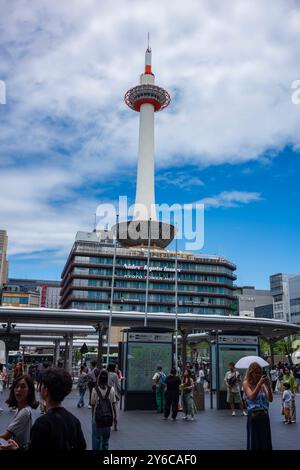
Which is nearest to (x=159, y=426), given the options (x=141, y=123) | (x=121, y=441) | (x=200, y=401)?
(x=121, y=441)

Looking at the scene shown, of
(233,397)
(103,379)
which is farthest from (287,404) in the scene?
(103,379)

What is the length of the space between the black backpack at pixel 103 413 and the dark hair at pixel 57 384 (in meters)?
4.29

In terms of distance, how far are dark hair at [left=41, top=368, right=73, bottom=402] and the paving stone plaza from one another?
263 inches

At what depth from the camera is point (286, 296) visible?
400 feet

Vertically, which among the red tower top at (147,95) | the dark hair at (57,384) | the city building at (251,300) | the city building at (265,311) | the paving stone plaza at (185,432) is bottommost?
the paving stone plaza at (185,432)

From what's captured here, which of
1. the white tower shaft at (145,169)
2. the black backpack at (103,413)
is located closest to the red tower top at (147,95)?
the white tower shaft at (145,169)

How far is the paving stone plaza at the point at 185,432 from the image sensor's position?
10.7m

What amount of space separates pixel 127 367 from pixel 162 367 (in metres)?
1.55

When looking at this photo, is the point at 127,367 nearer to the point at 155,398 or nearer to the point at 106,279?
the point at 155,398

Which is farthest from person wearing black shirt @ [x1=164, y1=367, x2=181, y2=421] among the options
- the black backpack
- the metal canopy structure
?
the metal canopy structure

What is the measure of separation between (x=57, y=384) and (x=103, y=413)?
4385mm

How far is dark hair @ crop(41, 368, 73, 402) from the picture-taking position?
430 cm

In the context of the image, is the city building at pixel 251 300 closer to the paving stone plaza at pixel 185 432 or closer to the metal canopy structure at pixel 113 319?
the metal canopy structure at pixel 113 319

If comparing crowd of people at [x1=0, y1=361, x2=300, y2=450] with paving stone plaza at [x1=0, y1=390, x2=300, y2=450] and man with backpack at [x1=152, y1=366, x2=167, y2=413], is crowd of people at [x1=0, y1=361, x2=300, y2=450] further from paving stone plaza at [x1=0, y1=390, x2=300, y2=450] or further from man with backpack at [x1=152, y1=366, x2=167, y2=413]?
paving stone plaza at [x1=0, y1=390, x2=300, y2=450]
